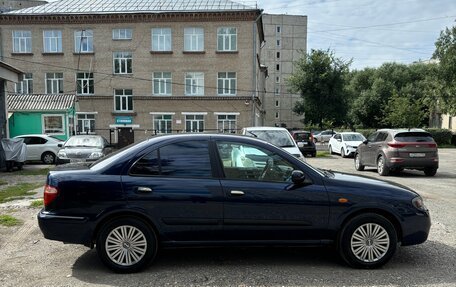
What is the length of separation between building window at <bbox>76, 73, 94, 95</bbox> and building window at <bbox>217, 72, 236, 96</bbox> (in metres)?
11.9

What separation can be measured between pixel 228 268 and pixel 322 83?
4515 cm

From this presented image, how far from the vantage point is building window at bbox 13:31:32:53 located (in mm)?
35406

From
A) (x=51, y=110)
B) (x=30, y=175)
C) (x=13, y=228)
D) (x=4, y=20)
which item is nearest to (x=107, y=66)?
(x=4, y=20)

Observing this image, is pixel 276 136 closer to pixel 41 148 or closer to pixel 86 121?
pixel 41 148

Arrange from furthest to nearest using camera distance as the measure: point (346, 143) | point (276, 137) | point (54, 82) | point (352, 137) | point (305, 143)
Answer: point (54, 82), point (352, 137), point (305, 143), point (346, 143), point (276, 137)

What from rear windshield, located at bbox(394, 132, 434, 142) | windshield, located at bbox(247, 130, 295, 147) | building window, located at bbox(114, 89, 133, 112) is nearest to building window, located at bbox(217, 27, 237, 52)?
building window, located at bbox(114, 89, 133, 112)

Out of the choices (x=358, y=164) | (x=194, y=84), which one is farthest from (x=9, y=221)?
(x=194, y=84)

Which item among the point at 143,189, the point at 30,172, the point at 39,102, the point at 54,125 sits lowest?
the point at 30,172

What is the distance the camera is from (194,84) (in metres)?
35.0

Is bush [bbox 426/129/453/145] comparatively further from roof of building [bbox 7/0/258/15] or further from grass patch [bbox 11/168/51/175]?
grass patch [bbox 11/168/51/175]

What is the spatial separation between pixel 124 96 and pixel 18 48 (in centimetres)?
1083

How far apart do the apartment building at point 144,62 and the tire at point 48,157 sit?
50.5 ft

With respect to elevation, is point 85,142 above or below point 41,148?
above

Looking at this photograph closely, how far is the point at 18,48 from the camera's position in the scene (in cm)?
3556
